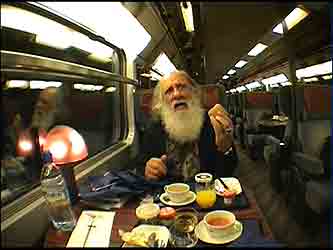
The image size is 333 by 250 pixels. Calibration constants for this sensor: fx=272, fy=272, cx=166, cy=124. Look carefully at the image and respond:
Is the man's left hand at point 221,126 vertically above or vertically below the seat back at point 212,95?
below

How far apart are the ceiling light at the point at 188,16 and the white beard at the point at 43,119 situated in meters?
0.60

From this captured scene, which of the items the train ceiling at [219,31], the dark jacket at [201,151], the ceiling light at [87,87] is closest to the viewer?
the train ceiling at [219,31]

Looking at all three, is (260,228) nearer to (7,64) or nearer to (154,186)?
(154,186)

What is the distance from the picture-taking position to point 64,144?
0.88 metres

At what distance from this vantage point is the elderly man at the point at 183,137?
0.81m

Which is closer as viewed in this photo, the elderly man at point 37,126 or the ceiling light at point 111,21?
the ceiling light at point 111,21

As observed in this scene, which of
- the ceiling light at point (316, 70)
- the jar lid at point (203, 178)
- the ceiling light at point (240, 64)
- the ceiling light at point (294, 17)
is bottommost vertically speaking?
the jar lid at point (203, 178)

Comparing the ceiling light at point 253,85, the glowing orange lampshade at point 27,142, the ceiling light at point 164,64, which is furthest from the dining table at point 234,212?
the ceiling light at point 164,64

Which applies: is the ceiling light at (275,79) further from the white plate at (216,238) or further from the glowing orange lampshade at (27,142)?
the glowing orange lampshade at (27,142)

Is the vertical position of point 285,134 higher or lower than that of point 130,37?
lower

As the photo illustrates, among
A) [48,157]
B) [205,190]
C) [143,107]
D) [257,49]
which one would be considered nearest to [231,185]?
[205,190]

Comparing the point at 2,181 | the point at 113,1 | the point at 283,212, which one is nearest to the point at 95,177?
the point at 2,181

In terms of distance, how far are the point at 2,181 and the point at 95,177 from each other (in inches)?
15.1

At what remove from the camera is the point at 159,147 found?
0.95 meters
